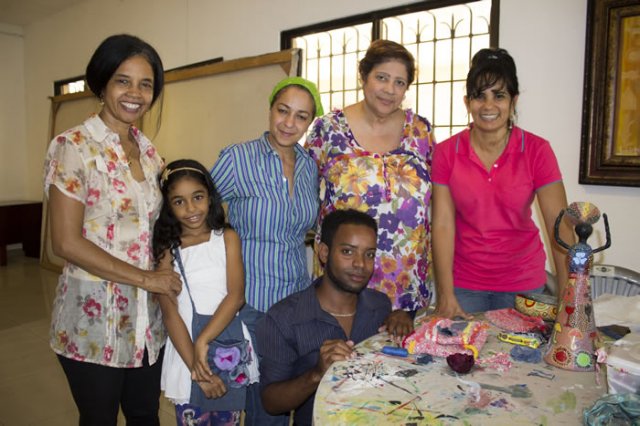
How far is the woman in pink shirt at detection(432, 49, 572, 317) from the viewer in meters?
1.79

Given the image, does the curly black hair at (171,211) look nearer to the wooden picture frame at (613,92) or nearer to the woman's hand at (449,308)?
the woman's hand at (449,308)

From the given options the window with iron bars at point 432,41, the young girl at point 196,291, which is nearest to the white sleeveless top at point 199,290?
the young girl at point 196,291

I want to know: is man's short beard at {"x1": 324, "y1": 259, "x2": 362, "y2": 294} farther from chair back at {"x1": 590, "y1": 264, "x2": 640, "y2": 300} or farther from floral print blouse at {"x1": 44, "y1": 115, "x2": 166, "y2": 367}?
chair back at {"x1": 590, "y1": 264, "x2": 640, "y2": 300}

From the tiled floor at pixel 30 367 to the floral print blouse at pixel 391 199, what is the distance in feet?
5.09

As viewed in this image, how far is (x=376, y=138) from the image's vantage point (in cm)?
212

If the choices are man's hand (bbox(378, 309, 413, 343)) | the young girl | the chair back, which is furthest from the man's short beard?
the chair back

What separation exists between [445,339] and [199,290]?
83 cm

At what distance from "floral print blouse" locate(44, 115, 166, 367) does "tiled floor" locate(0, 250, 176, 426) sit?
1341 mm

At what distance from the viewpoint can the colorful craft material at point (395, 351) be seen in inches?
53.2

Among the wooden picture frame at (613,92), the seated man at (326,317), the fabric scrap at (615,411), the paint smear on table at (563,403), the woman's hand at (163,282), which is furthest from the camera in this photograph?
the wooden picture frame at (613,92)

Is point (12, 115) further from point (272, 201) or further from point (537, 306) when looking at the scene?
point (537, 306)

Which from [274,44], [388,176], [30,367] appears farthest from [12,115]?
[388,176]

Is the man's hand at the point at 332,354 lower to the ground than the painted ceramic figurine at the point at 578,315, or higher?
lower

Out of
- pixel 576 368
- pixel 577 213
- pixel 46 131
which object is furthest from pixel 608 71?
pixel 46 131
